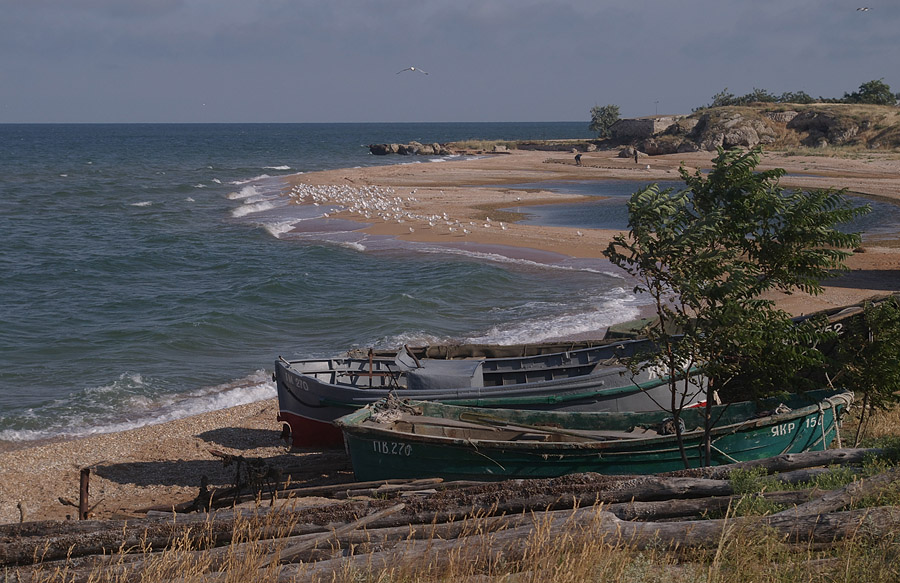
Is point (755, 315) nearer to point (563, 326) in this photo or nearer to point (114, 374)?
point (563, 326)

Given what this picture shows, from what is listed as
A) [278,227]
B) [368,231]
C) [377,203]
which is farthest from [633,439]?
[377,203]

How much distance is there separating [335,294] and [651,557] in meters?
22.6

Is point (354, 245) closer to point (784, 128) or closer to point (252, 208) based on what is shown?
point (252, 208)

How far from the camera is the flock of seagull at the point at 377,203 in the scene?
39719 millimetres

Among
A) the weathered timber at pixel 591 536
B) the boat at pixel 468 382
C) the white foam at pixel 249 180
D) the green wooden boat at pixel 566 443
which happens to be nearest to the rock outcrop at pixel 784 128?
the white foam at pixel 249 180

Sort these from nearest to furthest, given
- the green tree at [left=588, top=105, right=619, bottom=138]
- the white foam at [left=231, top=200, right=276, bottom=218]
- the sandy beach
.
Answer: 1. the sandy beach
2. the white foam at [left=231, top=200, right=276, bottom=218]
3. the green tree at [left=588, top=105, right=619, bottom=138]

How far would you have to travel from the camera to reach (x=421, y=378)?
543 inches

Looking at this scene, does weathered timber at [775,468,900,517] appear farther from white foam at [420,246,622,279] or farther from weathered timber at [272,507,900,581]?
white foam at [420,246,622,279]

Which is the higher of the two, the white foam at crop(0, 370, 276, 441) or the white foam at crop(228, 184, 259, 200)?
the white foam at crop(228, 184, 259, 200)

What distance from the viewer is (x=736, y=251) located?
344 inches

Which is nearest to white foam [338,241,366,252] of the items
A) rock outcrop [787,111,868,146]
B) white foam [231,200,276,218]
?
white foam [231,200,276,218]

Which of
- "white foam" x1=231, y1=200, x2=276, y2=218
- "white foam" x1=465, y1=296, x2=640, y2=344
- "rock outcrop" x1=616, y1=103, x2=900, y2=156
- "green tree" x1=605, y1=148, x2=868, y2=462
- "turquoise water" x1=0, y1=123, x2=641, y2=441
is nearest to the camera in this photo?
"green tree" x1=605, y1=148, x2=868, y2=462

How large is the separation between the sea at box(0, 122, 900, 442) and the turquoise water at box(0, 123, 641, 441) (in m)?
0.07

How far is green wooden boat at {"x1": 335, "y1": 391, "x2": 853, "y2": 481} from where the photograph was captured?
10352 mm
